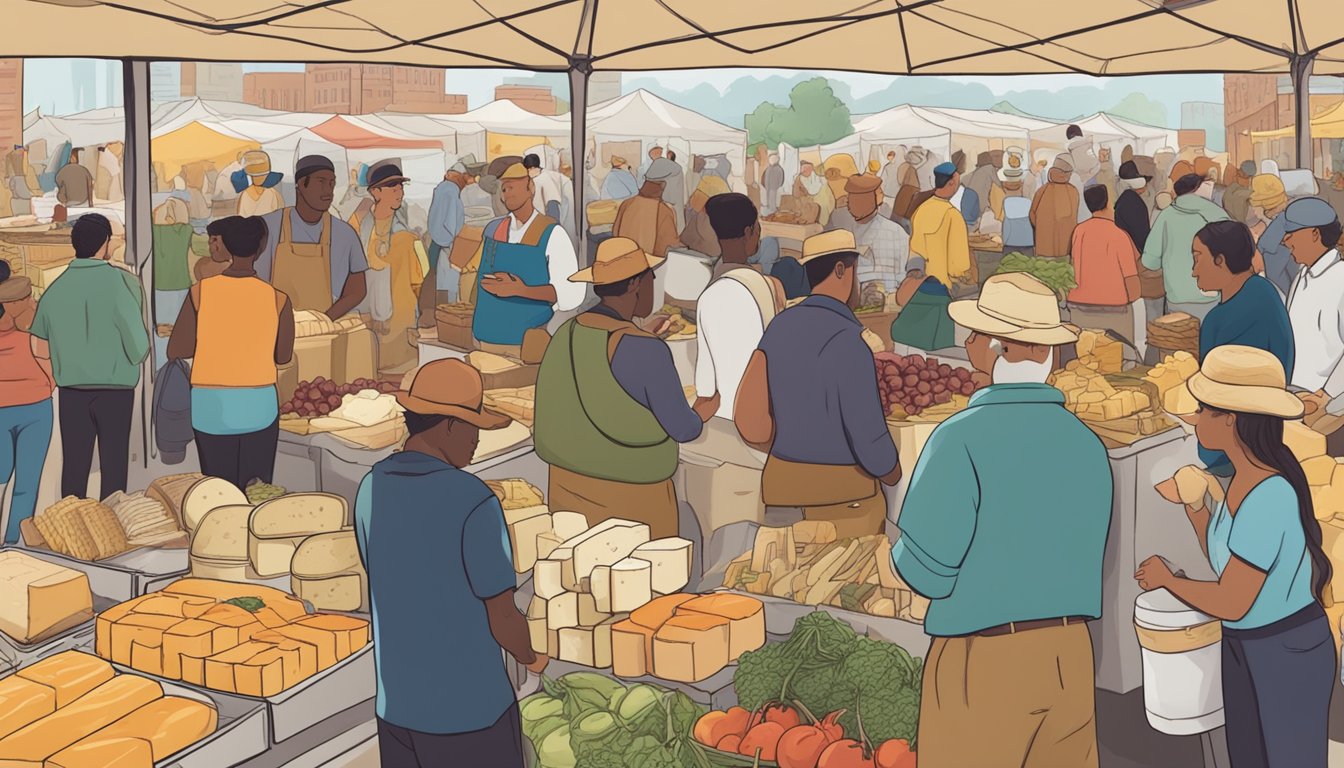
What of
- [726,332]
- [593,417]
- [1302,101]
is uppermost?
[1302,101]

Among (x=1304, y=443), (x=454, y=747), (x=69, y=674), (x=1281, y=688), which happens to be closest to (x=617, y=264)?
(x=454, y=747)

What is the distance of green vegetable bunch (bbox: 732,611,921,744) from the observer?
3.22 meters

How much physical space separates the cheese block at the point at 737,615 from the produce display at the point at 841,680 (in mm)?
44

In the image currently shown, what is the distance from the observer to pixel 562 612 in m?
3.39

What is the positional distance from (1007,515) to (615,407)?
1614 millimetres

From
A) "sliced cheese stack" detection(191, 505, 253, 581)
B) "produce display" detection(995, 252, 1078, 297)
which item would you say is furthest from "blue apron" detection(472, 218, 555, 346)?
"produce display" detection(995, 252, 1078, 297)

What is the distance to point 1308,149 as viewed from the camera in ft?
30.9

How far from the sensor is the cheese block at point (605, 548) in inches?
136

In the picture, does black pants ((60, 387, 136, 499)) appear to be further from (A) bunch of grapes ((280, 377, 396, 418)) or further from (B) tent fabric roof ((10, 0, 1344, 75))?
(B) tent fabric roof ((10, 0, 1344, 75))

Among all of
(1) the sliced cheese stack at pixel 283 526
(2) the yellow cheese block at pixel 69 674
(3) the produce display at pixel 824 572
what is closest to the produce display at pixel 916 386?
(3) the produce display at pixel 824 572

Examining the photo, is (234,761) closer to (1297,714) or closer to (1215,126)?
(1297,714)

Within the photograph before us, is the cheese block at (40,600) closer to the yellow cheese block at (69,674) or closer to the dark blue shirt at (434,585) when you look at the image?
the yellow cheese block at (69,674)

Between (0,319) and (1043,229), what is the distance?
26.7 ft

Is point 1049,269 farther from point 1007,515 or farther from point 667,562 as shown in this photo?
point 1007,515
